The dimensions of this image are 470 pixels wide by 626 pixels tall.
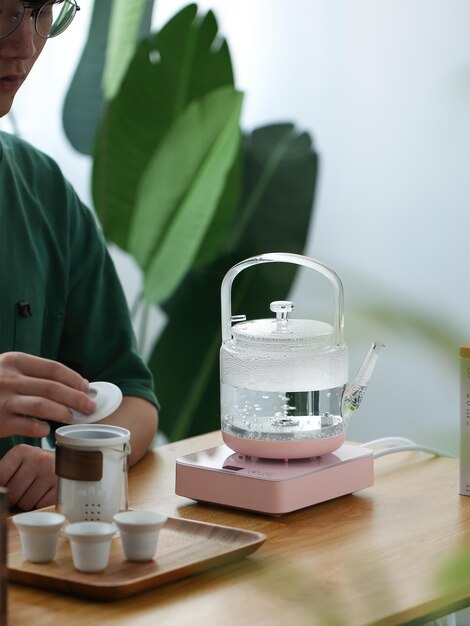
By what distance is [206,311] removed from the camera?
323 centimetres

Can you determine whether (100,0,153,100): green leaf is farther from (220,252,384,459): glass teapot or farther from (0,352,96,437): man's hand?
(0,352,96,437): man's hand

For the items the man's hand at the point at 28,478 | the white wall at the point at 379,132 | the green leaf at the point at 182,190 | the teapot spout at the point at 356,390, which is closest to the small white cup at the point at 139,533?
the man's hand at the point at 28,478

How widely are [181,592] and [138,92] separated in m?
2.24

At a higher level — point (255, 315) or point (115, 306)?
point (115, 306)

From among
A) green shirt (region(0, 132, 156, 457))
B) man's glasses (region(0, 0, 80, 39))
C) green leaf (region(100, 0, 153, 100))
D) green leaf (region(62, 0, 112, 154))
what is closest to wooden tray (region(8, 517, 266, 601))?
green shirt (region(0, 132, 156, 457))

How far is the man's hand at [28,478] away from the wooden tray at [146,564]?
12 centimetres

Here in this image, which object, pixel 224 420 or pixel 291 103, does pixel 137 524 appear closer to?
pixel 224 420

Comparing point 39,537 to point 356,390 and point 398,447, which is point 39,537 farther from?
point 398,447

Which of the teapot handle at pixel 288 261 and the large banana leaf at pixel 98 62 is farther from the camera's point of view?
the large banana leaf at pixel 98 62

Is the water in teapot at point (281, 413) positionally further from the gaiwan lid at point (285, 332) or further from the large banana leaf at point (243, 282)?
the large banana leaf at point (243, 282)

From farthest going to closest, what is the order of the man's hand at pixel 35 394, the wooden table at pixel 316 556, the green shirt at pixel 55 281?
the green shirt at pixel 55 281 < the man's hand at pixel 35 394 < the wooden table at pixel 316 556

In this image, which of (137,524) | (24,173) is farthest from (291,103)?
(137,524)

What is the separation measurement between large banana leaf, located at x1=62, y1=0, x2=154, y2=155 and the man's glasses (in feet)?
5.34

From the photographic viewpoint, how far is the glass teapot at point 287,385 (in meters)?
1.31
